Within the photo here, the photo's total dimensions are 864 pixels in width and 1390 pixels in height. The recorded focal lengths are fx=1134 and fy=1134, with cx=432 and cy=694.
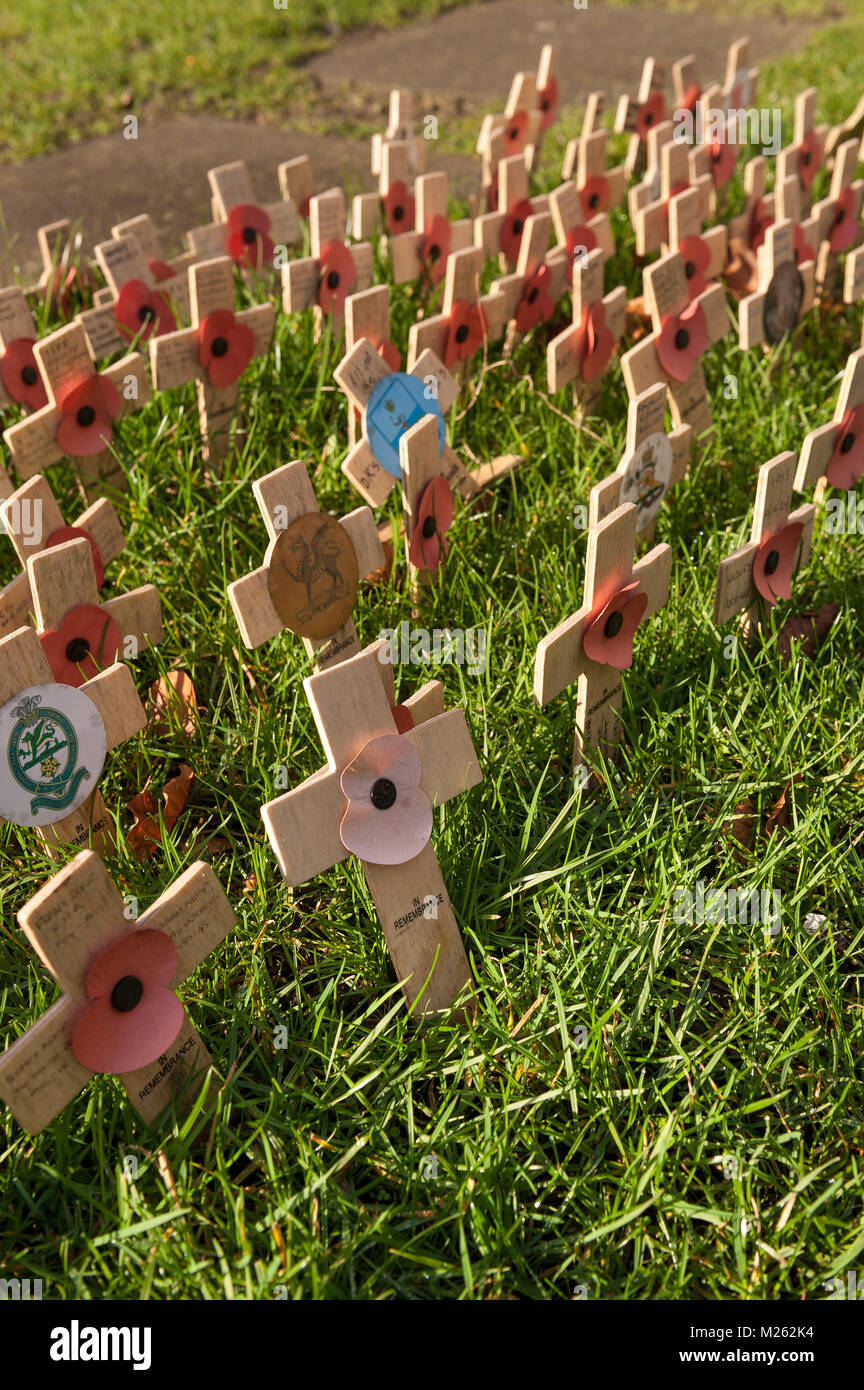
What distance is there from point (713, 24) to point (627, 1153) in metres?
8.61

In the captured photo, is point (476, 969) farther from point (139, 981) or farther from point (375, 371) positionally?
point (375, 371)

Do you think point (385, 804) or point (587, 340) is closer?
point (385, 804)

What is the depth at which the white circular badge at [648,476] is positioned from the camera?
254 centimetres

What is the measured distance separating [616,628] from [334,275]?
1815mm

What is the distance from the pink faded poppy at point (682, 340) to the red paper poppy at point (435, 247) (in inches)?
38.8

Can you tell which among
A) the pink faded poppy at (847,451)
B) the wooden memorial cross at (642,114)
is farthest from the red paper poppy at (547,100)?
the pink faded poppy at (847,451)

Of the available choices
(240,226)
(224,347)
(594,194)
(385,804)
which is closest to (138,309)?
(224,347)

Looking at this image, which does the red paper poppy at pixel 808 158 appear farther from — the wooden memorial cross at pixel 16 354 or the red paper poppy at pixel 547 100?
the wooden memorial cross at pixel 16 354

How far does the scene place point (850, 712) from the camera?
236 cm

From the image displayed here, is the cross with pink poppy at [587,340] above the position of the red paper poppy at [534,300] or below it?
below

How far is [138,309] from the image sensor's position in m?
3.35

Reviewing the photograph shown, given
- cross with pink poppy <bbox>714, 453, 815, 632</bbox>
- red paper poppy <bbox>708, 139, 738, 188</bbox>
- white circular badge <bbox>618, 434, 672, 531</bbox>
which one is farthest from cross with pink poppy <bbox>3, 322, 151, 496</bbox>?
red paper poppy <bbox>708, 139, 738, 188</bbox>

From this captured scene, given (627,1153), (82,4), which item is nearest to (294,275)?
(627,1153)

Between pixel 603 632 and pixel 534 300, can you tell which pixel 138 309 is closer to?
pixel 534 300
